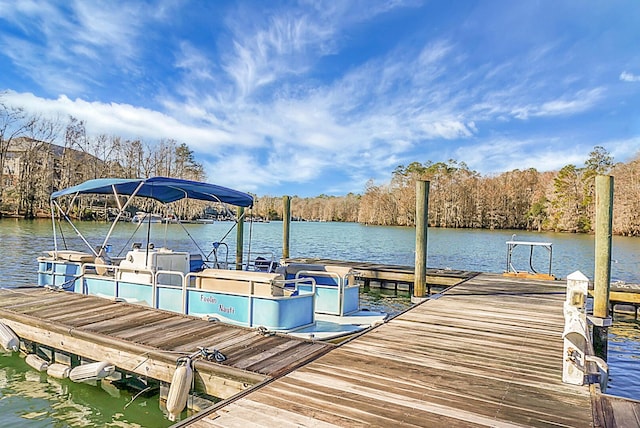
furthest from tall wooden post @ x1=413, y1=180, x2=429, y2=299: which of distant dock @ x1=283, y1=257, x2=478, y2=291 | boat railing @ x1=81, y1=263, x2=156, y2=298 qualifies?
boat railing @ x1=81, y1=263, x2=156, y2=298

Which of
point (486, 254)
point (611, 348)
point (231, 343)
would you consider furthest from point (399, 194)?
point (231, 343)

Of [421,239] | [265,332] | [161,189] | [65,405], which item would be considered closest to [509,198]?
Answer: [421,239]

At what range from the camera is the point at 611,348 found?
31.4 ft

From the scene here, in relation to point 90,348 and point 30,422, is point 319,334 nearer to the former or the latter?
point 90,348

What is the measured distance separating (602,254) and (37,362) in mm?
10525

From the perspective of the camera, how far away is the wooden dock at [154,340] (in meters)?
4.63

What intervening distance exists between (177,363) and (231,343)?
2.75 ft

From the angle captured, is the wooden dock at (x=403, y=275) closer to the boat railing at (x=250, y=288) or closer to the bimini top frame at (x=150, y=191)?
the bimini top frame at (x=150, y=191)

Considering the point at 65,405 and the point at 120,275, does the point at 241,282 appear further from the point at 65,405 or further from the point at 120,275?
the point at 120,275

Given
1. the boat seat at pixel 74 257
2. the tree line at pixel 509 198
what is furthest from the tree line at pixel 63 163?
the boat seat at pixel 74 257

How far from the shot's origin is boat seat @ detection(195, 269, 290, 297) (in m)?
6.81

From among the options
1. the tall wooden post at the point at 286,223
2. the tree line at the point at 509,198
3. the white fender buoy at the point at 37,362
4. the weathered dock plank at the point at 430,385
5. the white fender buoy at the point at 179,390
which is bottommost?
the white fender buoy at the point at 37,362

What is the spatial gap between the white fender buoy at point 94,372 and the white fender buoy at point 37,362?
1.37 metres

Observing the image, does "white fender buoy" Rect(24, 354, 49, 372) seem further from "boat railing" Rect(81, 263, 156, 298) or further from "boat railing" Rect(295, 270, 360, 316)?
"boat railing" Rect(295, 270, 360, 316)
